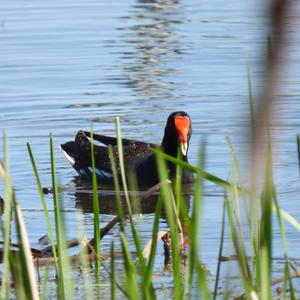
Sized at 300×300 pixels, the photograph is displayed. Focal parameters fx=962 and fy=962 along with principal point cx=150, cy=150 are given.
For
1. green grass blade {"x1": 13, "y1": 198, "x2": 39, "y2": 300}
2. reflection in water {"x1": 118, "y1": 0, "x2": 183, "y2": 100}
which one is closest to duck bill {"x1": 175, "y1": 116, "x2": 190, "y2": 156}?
reflection in water {"x1": 118, "y1": 0, "x2": 183, "y2": 100}

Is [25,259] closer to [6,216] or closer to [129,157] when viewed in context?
[6,216]

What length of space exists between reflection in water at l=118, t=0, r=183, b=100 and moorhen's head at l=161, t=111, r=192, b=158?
1.89 metres

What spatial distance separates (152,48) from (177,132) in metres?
5.75

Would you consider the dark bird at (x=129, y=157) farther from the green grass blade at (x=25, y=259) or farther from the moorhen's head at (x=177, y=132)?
the green grass blade at (x=25, y=259)

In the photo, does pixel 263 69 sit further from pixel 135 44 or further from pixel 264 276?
pixel 135 44

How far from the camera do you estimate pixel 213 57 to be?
13281 mm

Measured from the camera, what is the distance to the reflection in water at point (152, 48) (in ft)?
39.6

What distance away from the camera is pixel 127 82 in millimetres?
12234

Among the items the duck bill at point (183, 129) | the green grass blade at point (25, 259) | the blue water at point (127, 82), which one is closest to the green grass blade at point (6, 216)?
the green grass blade at point (25, 259)

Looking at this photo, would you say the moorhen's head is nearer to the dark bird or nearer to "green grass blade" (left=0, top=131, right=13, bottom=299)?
the dark bird

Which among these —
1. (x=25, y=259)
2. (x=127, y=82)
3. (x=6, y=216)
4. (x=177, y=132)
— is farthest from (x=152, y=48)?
(x=25, y=259)

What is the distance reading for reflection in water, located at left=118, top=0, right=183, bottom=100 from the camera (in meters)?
12.1

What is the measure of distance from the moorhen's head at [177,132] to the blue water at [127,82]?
26cm

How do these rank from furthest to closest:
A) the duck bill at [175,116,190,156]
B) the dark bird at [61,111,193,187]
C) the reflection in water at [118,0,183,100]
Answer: the reflection in water at [118,0,183,100], the dark bird at [61,111,193,187], the duck bill at [175,116,190,156]
